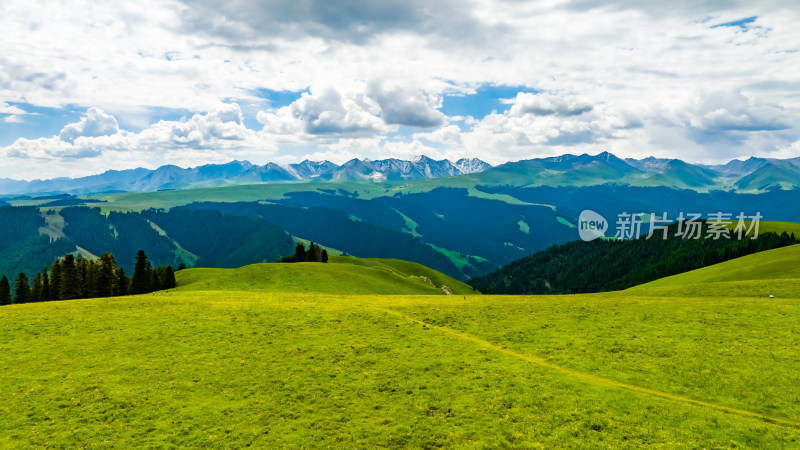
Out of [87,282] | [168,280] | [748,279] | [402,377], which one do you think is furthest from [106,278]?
[748,279]

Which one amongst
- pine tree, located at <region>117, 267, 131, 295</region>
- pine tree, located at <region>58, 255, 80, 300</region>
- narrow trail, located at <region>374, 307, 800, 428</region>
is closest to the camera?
narrow trail, located at <region>374, 307, 800, 428</region>

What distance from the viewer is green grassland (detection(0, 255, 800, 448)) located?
23.4 metres

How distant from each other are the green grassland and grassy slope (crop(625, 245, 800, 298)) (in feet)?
26.3

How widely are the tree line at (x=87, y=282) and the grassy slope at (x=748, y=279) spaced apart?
99646 millimetres

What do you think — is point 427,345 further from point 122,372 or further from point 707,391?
point 122,372

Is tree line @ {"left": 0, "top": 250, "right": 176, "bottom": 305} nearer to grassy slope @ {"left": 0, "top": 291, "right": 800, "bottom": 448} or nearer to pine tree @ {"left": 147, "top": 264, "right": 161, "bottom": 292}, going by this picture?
pine tree @ {"left": 147, "top": 264, "right": 161, "bottom": 292}

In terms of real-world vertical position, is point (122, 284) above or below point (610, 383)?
below

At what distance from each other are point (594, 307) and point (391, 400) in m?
32.3

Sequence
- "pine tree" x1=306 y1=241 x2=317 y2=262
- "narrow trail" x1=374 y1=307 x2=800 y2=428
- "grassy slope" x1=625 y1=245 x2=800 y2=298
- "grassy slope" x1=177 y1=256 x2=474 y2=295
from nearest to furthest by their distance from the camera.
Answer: "narrow trail" x1=374 y1=307 x2=800 y2=428
"grassy slope" x1=625 y1=245 x2=800 y2=298
"grassy slope" x1=177 y1=256 x2=474 y2=295
"pine tree" x1=306 y1=241 x2=317 y2=262

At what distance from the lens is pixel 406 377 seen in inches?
1200

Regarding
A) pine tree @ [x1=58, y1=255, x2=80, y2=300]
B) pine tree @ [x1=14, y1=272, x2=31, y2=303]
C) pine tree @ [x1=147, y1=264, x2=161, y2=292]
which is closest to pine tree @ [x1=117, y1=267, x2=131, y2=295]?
pine tree @ [x1=147, y1=264, x2=161, y2=292]

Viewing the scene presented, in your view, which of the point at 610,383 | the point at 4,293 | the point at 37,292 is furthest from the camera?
the point at 37,292

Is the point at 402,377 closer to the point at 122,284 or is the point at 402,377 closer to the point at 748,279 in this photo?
the point at 748,279

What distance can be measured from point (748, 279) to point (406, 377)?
79863mm
